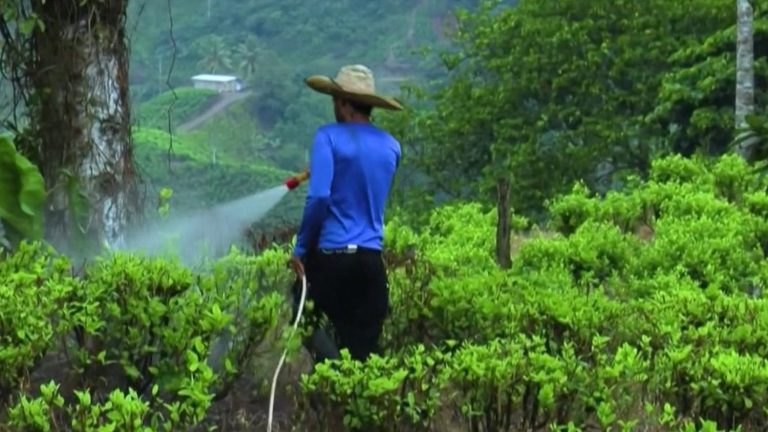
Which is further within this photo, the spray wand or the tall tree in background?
the tall tree in background

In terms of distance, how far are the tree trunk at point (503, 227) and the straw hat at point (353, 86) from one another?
1.66m

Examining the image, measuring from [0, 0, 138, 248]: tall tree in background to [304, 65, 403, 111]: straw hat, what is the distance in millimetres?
1763

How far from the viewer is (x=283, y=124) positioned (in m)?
81.6

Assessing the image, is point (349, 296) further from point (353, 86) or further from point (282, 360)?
point (353, 86)

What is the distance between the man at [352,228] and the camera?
20.3 ft

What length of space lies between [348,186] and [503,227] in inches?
80.7

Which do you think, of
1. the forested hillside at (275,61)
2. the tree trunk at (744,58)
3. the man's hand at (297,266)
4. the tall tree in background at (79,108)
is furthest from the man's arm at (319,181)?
the forested hillside at (275,61)

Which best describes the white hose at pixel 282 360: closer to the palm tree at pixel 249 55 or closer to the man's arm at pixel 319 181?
the man's arm at pixel 319 181

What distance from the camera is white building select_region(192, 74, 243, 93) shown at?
85.6m

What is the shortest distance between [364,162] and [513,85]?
95.7 feet

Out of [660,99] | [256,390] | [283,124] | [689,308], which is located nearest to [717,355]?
[689,308]

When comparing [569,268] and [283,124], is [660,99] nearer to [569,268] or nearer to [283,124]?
[569,268]

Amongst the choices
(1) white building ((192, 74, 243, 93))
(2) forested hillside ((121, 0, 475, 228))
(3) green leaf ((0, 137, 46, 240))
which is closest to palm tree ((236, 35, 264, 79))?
(2) forested hillside ((121, 0, 475, 228))

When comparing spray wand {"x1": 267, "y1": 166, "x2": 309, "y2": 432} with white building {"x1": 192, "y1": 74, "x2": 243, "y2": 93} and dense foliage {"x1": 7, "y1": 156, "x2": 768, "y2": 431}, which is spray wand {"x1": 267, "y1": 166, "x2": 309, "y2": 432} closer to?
dense foliage {"x1": 7, "y1": 156, "x2": 768, "y2": 431}
